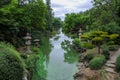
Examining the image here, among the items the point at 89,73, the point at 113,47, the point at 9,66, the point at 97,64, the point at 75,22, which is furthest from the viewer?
the point at 75,22

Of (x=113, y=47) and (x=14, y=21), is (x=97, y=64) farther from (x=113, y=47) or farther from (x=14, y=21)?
(x=14, y=21)

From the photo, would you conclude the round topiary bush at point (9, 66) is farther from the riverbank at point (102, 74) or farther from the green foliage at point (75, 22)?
the green foliage at point (75, 22)

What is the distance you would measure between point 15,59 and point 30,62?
5.61m

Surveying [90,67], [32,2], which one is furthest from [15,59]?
[32,2]

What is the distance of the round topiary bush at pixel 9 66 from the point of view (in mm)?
9625

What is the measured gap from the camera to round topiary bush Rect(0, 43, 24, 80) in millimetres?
9625

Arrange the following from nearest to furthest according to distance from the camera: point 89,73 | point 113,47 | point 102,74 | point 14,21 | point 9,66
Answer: point 9,66, point 102,74, point 89,73, point 113,47, point 14,21

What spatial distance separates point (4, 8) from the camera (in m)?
23.0

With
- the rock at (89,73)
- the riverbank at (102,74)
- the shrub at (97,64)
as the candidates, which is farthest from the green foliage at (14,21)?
the riverbank at (102,74)

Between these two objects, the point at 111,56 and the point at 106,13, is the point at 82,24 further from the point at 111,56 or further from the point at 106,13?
the point at 111,56

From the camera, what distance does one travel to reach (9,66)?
32.1ft

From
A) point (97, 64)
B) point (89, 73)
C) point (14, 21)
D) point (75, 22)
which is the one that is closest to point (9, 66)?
point (89, 73)

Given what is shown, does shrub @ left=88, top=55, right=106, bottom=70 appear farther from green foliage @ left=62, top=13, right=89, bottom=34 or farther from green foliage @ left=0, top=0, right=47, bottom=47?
green foliage @ left=62, top=13, right=89, bottom=34

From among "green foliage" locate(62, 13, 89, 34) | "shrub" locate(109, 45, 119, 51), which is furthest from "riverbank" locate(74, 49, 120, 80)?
"green foliage" locate(62, 13, 89, 34)
